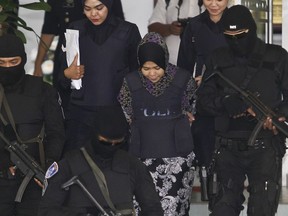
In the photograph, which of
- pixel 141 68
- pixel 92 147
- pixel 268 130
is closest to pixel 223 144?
pixel 268 130

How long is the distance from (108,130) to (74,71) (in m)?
1.64

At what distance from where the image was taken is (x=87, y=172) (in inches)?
261

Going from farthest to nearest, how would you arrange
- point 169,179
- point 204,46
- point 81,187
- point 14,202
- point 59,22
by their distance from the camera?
1. point 59,22
2. point 204,46
3. point 169,179
4. point 14,202
5. point 81,187

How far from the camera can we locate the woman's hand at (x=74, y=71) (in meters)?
8.10

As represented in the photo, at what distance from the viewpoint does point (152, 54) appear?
7.70m

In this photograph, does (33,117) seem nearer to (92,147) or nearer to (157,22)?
(92,147)

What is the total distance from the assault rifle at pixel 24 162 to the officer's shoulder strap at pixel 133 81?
3.01 ft

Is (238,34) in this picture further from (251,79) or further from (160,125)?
(160,125)

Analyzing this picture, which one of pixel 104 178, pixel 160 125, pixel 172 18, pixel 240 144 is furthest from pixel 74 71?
pixel 104 178

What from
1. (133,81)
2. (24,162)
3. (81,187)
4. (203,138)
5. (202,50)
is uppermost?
(202,50)

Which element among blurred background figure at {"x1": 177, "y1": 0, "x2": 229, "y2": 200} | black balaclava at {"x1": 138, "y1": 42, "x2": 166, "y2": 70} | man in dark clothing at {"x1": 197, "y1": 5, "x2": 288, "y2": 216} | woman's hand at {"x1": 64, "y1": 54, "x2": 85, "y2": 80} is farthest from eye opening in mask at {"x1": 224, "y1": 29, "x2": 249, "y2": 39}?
woman's hand at {"x1": 64, "y1": 54, "x2": 85, "y2": 80}

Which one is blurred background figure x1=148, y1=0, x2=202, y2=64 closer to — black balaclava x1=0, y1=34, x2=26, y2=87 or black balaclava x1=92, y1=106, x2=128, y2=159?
black balaclava x1=0, y1=34, x2=26, y2=87

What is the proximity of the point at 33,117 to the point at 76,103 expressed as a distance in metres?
0.68

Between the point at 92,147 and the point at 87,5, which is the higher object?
the point at 87,5
